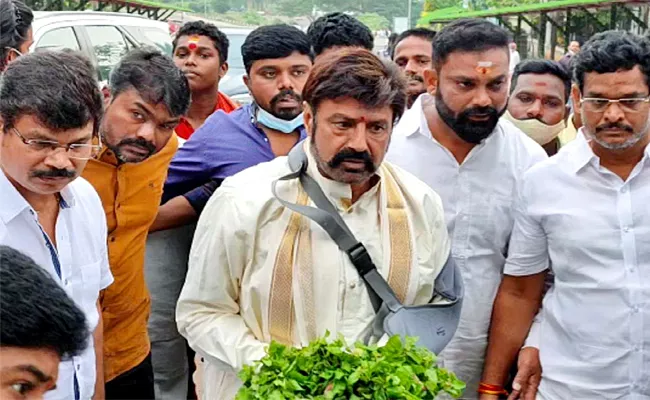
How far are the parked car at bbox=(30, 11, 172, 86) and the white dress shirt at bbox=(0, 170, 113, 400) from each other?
15.7ft

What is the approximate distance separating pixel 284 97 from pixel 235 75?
6723 mm

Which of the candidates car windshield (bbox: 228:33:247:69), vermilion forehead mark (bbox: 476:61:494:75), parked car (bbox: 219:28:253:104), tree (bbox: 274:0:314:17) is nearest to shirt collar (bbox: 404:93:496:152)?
vermilion forehead mark (bbox: 476:61:494:75)

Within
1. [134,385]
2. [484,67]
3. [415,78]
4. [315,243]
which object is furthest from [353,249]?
[415,78]

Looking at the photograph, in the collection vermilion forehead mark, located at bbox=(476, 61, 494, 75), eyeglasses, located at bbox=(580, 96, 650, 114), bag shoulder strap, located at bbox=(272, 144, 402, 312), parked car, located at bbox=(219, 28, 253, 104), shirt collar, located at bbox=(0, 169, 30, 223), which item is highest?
vermilion forehead mark, located at bbox=(476, 61, 494, 75)

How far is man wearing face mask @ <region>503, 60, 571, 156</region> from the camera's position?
3.99 meters

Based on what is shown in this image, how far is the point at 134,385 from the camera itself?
120 inches

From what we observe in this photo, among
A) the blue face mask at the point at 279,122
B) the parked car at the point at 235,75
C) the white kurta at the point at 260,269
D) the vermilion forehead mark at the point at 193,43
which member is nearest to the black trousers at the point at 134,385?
the white kurta at the point at 260,269

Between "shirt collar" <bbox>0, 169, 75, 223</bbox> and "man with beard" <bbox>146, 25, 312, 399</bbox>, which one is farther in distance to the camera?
"man with beard" <bbox>146, 25, 312, 399</bbox>

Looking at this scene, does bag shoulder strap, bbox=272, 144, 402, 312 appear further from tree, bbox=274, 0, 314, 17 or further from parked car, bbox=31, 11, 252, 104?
parked car, bbox=31, 11, 252, 104

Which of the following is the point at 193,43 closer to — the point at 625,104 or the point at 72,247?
the point at 72,247

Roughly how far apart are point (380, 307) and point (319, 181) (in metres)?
0.40

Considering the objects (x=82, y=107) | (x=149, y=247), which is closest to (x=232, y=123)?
(x=149, y=247)

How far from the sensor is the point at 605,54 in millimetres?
2604

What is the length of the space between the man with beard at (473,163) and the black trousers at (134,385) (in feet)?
3.83
